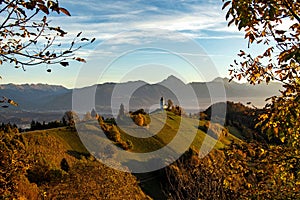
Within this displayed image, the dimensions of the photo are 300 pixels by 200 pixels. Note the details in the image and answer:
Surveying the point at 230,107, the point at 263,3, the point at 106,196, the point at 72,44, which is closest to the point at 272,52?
the point at 263,3

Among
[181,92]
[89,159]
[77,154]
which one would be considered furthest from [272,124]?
[181,92]

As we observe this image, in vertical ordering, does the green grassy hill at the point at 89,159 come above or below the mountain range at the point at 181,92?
below

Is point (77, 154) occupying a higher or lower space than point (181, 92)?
lower

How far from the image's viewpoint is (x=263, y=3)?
4426 millimetres

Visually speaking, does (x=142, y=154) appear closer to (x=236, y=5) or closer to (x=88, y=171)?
(x=88, y=171)

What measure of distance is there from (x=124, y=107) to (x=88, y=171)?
56.8 m

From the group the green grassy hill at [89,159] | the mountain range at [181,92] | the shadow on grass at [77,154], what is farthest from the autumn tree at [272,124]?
the shadow on grass at [77,154]

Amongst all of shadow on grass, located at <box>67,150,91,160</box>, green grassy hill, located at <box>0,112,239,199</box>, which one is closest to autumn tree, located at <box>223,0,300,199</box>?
green grassy hill, located at <box>0,112,239,199</box>

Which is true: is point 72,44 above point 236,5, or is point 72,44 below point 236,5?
below

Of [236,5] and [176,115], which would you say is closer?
[236,5]

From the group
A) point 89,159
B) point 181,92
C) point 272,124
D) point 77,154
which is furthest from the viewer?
point 181,92

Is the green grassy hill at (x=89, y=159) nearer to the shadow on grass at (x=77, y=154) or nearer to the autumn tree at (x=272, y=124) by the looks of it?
the shadow on grass at (x=77, y=154)

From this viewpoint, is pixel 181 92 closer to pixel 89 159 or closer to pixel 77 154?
pixel 77 154

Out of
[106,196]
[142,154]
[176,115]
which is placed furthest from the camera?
[176,115]
